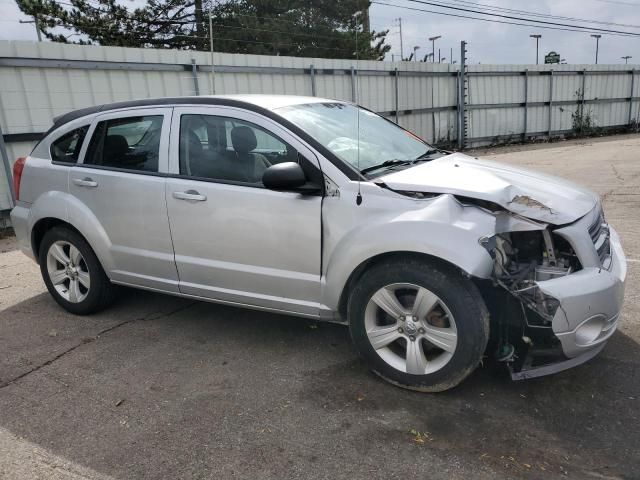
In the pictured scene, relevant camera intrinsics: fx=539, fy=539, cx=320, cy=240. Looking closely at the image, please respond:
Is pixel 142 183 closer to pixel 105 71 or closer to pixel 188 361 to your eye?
pixel 188 361

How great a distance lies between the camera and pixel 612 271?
307 cm

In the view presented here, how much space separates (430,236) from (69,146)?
10.5 feet

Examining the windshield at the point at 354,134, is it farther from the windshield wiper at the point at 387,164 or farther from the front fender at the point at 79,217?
the front fender at the point at 79,217

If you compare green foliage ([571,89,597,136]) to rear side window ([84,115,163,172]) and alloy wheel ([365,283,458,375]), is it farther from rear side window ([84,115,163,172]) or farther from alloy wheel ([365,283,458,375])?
alloy wheel ([365,283,458,375])

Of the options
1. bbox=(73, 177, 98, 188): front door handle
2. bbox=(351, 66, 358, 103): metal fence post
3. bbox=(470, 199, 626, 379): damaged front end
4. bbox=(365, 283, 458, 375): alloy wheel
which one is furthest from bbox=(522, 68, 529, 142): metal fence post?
bbox=(365, 283, 458, 375): alloy wheel

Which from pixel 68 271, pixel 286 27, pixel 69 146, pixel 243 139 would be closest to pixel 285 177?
pixel 243 139

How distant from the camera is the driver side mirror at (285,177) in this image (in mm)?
3234

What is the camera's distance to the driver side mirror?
3.23m

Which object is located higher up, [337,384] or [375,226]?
[375,226]

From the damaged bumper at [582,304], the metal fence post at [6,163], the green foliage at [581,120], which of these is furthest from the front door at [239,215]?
the green foliage at [581,120]

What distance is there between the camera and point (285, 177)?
3.23 m

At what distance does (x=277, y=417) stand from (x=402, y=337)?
2.80ft

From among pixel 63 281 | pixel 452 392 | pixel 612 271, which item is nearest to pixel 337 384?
pixel 452 392

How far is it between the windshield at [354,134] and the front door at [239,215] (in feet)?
0.67
